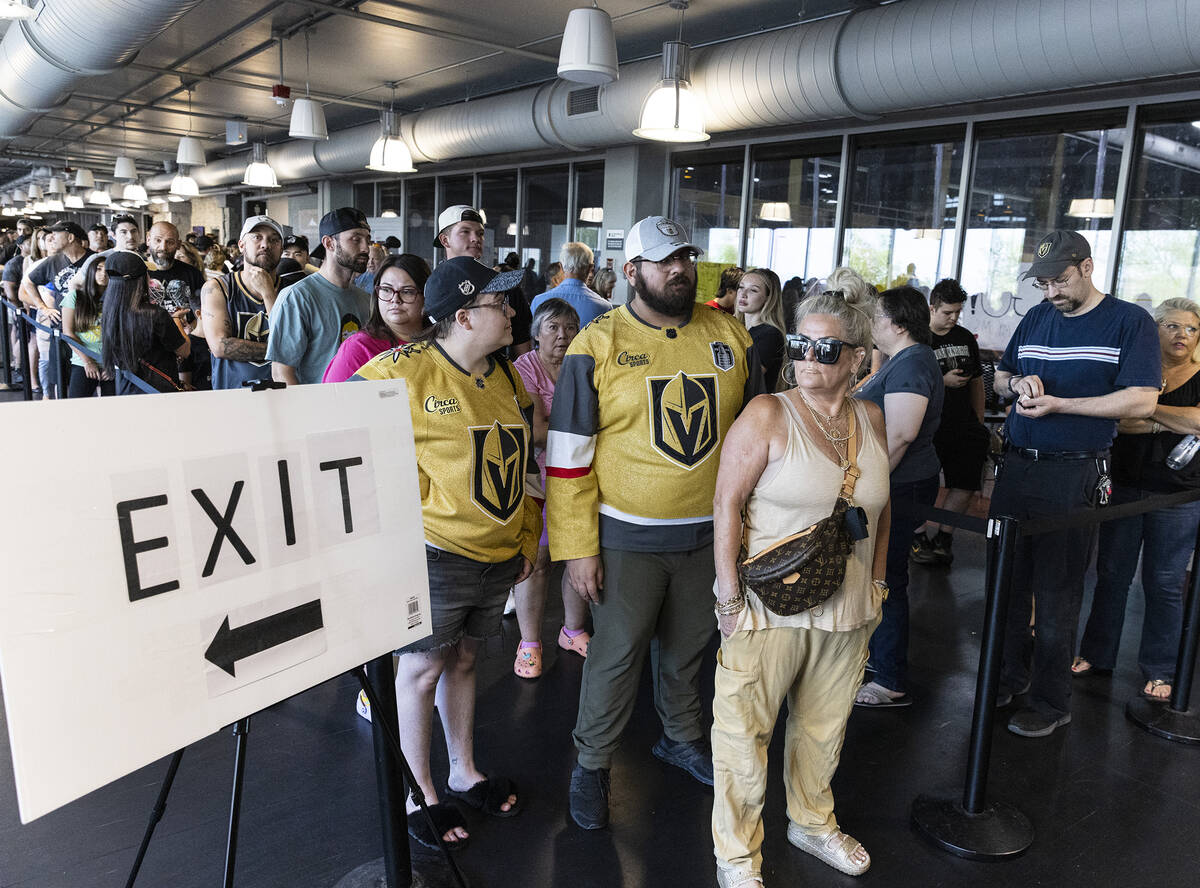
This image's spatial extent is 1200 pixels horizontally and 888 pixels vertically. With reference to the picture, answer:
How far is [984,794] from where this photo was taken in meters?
2.39

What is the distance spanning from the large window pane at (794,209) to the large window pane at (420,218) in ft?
20.7

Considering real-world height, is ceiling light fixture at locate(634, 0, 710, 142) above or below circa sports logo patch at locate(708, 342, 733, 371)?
above

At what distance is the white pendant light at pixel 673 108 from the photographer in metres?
4.59

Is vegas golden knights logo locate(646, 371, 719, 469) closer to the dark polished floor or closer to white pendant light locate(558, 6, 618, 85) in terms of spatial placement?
the dark polished floor

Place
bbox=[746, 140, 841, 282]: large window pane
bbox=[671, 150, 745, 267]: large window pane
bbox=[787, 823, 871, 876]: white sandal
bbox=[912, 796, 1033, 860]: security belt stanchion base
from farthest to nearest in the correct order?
bbox=[671, 150, 745, 267]: large window pane < bbox=[746, 140, 841, 282]: large window pane < bbox=[912, 796, 1033, 860]: security belt stanchion base < bbox=[787, 823, 871, 876]: white sandal

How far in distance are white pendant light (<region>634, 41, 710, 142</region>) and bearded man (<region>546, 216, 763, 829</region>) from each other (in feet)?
8.20

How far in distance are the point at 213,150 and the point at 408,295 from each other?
15565 millimetres

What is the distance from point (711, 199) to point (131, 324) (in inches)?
243

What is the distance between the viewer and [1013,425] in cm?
301

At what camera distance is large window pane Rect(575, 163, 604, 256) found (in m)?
9.62

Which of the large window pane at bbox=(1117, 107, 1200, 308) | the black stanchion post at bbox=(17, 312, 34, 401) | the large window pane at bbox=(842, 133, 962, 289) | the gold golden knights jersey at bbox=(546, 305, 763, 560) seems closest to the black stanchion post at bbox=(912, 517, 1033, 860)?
the gold golden knights jersey at bbox=(546, 305, 763, 560)

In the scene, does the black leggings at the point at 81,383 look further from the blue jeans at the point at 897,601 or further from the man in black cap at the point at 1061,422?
the man in black cap at the point at 1061,422

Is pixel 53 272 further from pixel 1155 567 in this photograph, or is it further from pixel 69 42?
pixel 1155 567

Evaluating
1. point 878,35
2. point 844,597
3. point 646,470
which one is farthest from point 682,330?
point 878,35
